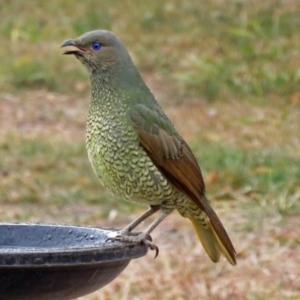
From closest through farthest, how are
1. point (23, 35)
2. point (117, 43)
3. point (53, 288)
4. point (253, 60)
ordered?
point (53, 288)
point (117, 43)
point (253, 60)
point (23, 35)

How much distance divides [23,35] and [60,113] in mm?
3034

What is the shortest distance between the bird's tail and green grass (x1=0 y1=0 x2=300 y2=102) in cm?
641

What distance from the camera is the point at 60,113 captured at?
11.2 metres

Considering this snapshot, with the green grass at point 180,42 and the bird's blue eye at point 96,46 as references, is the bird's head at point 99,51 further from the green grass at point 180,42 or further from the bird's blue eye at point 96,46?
the green grass at point 180,42

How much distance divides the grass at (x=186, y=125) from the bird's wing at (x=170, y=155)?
140 cm

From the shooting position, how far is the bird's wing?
15.3 feet

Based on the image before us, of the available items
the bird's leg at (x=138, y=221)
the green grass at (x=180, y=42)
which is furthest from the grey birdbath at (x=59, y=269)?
the green grass at (x=180, y=42)

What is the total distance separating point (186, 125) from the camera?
10.6 meters

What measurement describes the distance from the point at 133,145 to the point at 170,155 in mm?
330

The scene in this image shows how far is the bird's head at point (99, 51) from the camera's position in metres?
4.53

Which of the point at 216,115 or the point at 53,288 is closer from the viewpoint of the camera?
the point at 53,288

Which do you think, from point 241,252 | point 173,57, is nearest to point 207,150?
point 241,252

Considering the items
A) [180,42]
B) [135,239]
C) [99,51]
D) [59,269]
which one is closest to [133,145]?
[99,51]

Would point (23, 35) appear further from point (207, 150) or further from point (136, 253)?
point (136, 253)
